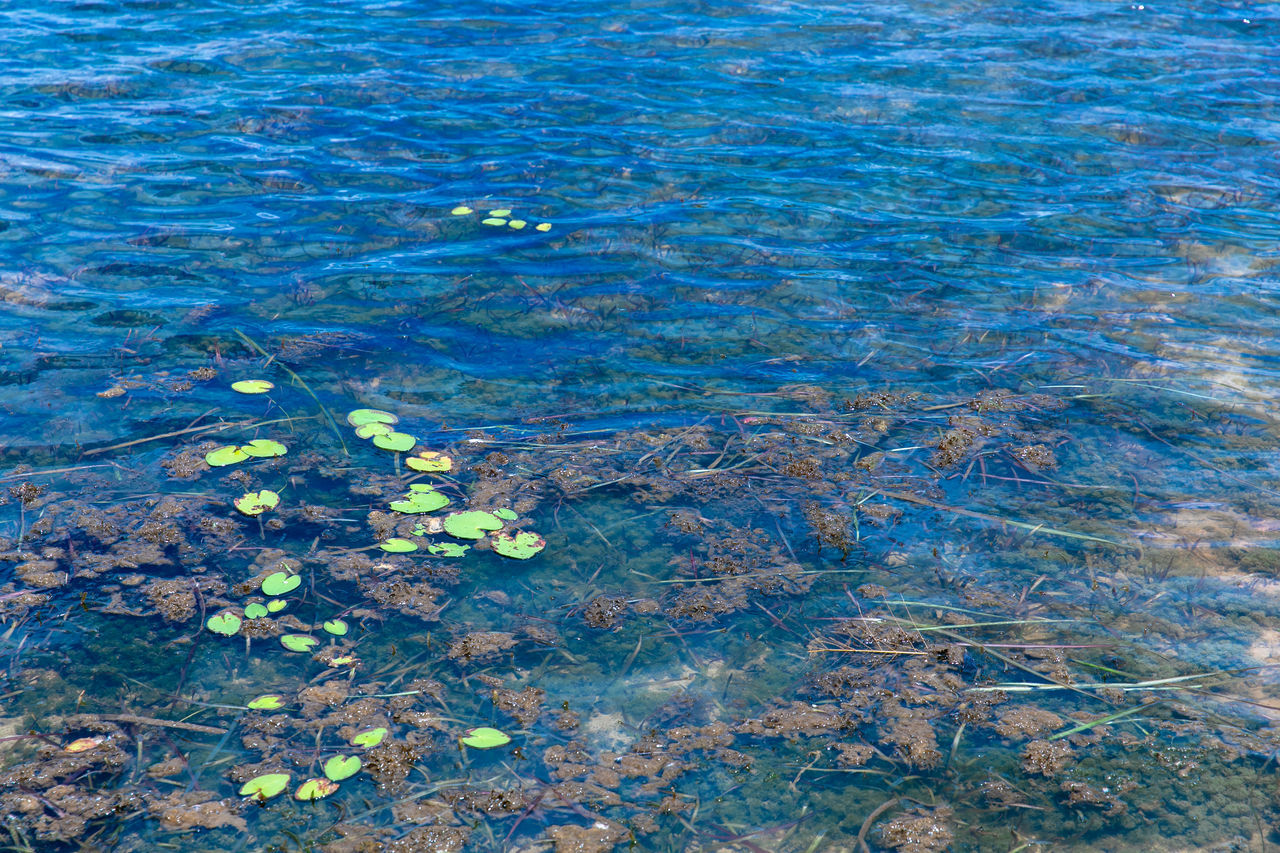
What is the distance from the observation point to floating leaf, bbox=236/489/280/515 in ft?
12.9

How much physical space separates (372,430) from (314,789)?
6.62 ft

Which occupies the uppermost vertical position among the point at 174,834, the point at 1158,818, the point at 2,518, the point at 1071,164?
the point at 1071,164

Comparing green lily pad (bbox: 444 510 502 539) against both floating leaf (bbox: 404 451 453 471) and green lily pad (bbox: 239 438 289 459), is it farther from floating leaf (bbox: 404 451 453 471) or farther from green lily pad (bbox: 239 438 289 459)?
green lily pad (bbox: 239 438 289 459)

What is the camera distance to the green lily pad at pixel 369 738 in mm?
2984

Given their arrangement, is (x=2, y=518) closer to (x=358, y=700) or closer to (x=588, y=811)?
(x=358, y=700)

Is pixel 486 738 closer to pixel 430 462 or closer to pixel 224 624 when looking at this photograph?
pixel 224 624

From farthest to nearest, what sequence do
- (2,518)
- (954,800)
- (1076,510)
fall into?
(1076,510)
(2,518)
(954,800)

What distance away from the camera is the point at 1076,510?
4109 millimetres

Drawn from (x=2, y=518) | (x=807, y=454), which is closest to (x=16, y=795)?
(x=2, y=518)

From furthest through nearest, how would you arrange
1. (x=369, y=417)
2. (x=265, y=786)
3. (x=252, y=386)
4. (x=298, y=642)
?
(x=252, y=386), (x=369, y=417), (x=298, y=642), (x=265, y=786)

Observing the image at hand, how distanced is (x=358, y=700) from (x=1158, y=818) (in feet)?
8.70

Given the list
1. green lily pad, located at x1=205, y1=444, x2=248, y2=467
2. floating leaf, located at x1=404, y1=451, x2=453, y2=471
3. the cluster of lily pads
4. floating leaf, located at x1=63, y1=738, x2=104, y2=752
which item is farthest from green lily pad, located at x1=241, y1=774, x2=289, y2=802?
the cluster of lily pads

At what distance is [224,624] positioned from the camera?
3.41m

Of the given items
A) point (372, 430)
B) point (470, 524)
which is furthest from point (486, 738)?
point (372, 430)
